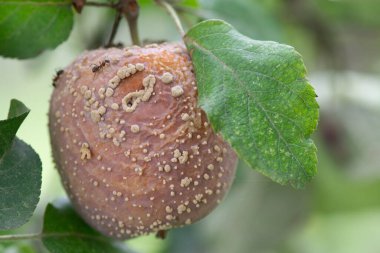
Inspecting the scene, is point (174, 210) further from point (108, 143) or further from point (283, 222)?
point (283, 222)

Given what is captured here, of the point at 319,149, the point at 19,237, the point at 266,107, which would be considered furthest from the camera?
the point at 319,149

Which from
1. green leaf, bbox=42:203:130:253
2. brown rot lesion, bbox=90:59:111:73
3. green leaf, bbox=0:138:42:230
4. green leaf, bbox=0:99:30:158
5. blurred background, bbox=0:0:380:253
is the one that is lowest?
blurred background, bbox=0:0:380:253

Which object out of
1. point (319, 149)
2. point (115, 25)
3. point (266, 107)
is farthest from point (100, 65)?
point (319, 149)

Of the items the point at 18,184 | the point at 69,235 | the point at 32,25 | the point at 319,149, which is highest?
the point at 32,25

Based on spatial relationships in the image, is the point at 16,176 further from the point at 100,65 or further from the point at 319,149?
the point at 319,149

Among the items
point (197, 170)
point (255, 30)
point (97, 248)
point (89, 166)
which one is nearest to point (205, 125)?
point (197, 170)

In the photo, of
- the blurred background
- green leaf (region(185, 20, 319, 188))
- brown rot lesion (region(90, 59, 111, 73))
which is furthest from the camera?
the blurred background

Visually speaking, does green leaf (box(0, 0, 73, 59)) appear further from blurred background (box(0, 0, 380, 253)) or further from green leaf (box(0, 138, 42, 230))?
blurred background (box(0, 0, 380, 253))

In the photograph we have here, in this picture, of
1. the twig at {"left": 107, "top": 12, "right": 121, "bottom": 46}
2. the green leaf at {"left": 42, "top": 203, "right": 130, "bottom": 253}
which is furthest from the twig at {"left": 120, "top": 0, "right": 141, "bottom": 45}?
the green leaf at {"left": 42, "top": 203, "right": 130, "bottom": 253}
